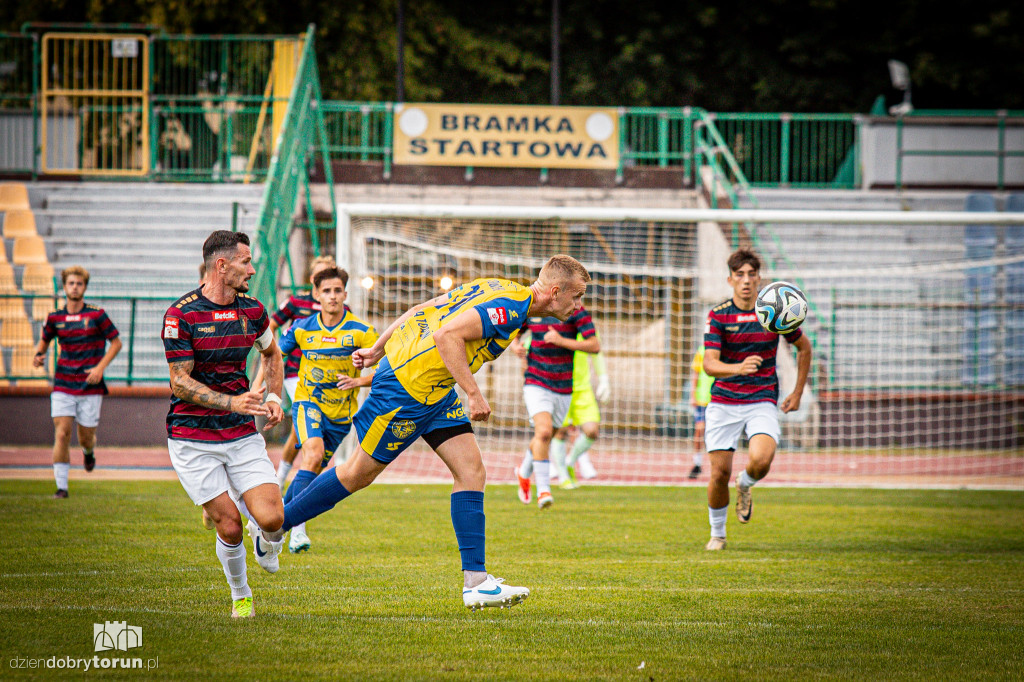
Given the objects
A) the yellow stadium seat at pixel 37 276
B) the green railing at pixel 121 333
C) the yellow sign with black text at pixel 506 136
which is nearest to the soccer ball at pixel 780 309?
the green railing at pixel 121 333

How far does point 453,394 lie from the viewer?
6348mm

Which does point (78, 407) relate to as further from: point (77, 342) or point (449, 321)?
point (449, 321)

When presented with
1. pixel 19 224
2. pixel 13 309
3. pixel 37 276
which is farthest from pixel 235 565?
pixel 19 224

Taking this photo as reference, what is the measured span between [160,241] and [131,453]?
506 centimetres

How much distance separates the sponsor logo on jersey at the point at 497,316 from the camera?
5.97m

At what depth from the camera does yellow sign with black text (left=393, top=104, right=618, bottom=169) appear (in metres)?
21.5

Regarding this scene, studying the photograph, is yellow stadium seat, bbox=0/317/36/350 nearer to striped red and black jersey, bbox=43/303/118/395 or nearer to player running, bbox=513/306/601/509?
striped red and black jersey, bbox=43/303/118/395

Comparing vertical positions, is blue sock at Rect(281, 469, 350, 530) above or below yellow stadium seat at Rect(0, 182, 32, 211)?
below

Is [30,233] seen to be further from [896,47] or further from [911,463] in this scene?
[896,47]

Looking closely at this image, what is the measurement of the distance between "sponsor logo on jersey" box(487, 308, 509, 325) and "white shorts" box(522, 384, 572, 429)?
18.0ft

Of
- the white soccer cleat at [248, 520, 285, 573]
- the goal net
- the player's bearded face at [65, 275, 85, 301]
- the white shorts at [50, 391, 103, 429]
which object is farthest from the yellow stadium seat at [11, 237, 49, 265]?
the white soccer cleat at [248, 520, 285, 573]

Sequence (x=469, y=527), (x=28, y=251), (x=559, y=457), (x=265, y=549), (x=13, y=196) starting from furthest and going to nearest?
(x=13, y=196), (x=28, y=251), (x=559, y=457), (x=265, y=549), (x=469, y=527)

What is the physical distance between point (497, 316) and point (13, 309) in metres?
13.5

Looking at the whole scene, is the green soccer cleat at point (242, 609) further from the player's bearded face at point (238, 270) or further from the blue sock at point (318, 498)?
the player's bearded face at point (238, 270)
